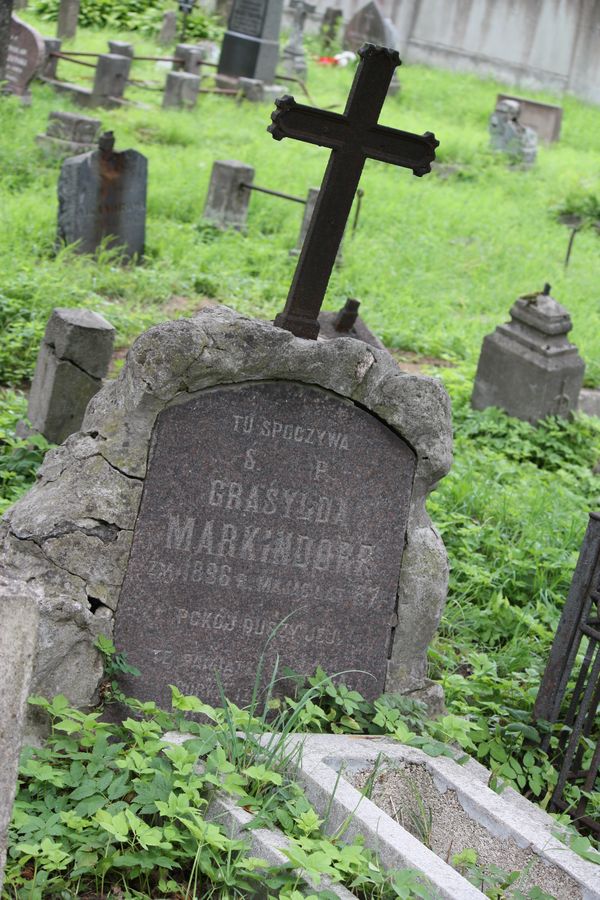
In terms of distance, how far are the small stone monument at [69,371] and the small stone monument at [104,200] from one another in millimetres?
3251

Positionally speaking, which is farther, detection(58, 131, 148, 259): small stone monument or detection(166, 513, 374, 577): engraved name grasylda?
detection(58, 131, 148, 259): small stone monument

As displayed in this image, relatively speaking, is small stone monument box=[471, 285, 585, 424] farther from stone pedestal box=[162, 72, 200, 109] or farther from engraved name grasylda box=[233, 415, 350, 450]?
stone pedestal box=[162, 72, 200, 109]

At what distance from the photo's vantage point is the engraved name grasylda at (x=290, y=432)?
370 centimetres

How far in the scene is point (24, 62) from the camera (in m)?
14.4

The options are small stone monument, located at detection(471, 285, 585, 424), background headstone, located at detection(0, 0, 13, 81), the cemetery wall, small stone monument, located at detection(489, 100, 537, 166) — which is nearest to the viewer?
small stone monument, located at detection(471, 285, 585, 424)

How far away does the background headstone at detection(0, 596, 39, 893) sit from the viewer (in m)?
2.12

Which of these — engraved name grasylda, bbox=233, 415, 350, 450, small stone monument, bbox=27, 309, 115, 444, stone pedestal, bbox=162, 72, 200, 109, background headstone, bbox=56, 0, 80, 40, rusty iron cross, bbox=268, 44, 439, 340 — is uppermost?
background headstone, bbox=56, 0, 80, 40

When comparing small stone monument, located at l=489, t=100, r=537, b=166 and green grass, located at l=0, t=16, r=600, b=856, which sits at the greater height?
small stone monument, located at l=489, t=100, r=537, b=166

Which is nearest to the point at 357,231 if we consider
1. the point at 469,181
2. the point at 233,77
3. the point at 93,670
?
the point at 469,181

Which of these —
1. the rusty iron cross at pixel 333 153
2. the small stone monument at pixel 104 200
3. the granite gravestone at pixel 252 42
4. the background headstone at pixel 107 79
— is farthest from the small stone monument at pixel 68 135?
the rusty iron cross at pixel 333 153

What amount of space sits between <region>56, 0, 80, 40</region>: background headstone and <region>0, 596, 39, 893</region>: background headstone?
18781mm

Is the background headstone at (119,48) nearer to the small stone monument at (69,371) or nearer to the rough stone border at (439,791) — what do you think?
the small stone monument at (69,371)

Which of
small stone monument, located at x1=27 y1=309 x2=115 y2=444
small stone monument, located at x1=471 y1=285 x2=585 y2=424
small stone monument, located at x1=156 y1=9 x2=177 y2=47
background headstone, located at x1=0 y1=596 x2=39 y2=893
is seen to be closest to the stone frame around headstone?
background headstone, located at x1=0 y1=596 x2=39 y2=893

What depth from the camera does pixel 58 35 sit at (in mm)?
19391
